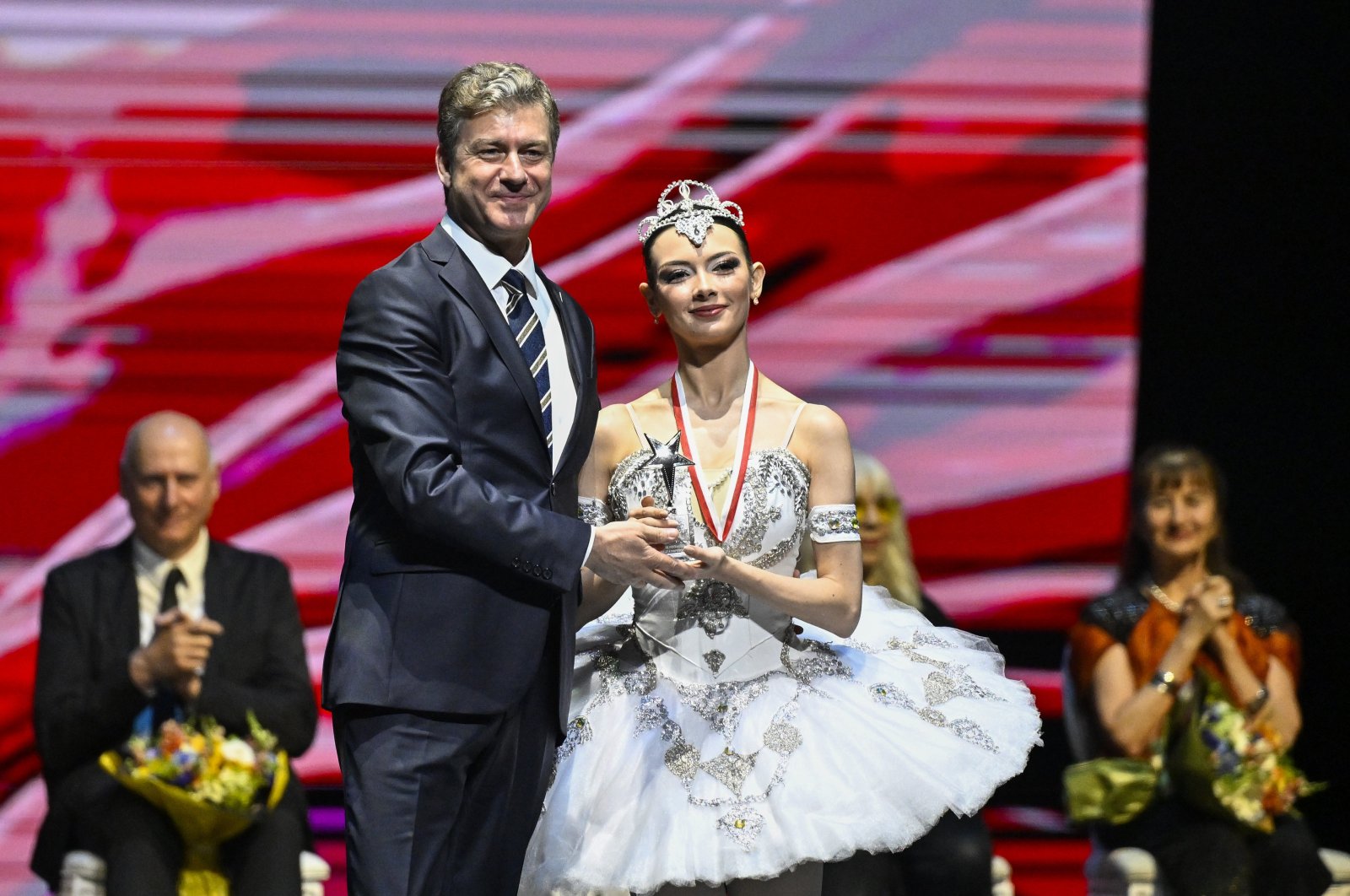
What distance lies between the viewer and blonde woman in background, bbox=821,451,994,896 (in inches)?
159

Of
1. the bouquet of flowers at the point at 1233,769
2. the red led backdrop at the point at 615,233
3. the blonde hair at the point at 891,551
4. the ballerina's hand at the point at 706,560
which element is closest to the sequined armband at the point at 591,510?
the ballerina's hand at the point at 706,560

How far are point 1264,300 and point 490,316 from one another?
386 cm

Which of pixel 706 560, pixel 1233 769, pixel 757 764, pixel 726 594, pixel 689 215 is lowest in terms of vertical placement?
pixel 1233 769

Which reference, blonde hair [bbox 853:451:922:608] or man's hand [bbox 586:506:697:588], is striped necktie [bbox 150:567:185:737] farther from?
man's hand [bbox 586:506:697:588]

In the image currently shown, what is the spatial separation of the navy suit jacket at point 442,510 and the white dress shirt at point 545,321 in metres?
0.03

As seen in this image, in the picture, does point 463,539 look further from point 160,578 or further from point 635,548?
point 160,578

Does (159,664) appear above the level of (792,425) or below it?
below

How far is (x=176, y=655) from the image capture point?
13.6 feet

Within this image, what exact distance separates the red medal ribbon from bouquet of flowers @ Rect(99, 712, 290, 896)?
162cm

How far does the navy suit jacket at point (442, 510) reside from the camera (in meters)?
2.39

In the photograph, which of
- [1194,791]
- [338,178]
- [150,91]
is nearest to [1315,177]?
[1194,791]

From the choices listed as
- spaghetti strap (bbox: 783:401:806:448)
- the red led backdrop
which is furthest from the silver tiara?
the red led backdrop

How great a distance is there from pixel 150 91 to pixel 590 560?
A: 355cm

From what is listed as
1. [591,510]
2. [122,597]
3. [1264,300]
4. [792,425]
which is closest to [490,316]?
[591,510]
